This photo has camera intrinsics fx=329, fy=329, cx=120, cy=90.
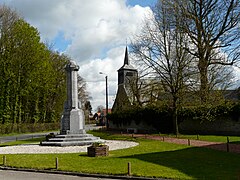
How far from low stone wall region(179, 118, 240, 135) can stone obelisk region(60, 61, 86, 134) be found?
51.1 feet

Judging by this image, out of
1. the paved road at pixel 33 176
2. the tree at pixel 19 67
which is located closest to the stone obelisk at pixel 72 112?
the paved road at pixel 33 176

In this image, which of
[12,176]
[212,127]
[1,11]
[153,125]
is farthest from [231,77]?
[1,11]

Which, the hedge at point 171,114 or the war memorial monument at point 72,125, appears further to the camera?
the hedge at point 171,114

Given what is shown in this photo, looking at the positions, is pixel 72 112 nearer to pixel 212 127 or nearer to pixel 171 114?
pixel 171 114

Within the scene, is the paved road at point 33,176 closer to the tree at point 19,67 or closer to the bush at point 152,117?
the bush at point 152,117

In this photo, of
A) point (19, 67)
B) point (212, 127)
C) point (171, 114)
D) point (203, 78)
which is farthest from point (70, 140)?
point (19, 67)

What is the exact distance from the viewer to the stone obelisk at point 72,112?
1096 inches

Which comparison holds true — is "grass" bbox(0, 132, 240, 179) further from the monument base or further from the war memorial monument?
the war memorial monument

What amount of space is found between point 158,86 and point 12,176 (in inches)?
970

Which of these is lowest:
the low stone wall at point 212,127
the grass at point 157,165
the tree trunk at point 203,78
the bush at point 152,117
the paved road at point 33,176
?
the paved road at point 33,176

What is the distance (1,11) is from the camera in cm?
5047

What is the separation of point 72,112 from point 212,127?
1700 centimetres

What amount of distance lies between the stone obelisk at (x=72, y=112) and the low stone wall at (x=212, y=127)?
15.6 metres

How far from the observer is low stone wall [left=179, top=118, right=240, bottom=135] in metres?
35.3
